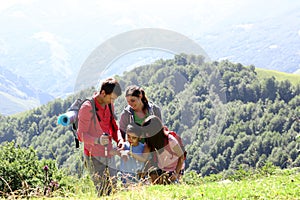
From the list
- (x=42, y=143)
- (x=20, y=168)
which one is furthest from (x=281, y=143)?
(x=20, y=168)

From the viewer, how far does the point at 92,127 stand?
219 inches

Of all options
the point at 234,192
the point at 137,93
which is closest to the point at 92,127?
the point at 137,93

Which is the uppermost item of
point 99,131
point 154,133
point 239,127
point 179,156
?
point 99,131

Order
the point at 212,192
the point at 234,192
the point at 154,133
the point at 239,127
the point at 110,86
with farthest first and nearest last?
the point at 239,127 < the point at 154,133 < the point at 110,86 < the point at 212,192 < the point at 234,192

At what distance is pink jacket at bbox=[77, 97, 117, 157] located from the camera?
5.44 meters

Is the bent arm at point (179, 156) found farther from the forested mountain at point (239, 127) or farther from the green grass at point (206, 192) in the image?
the forested mountain at point (239, 127)

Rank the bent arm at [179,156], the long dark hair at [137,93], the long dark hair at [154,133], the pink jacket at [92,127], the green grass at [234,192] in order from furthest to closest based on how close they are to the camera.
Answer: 1. the bent arm at [179,156]
2. the long dark hair at [137,93]
3. the long dark hair at [154,133]
4. the pink jacket at [92,127]
5. the green grass at [234,192]

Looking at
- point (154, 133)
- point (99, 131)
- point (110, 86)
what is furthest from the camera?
point (154, 133)

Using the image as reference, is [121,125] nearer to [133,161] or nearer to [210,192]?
[133,161]

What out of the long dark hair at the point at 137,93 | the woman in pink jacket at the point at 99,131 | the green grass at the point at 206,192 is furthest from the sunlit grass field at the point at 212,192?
the long dark hair at the point at 137,93

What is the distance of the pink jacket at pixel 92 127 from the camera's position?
544 centimetres

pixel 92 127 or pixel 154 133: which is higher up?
pixel 92 127

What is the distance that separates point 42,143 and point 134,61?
14367 cm

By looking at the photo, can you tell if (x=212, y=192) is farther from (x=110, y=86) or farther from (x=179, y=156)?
(x=110, y=86)
